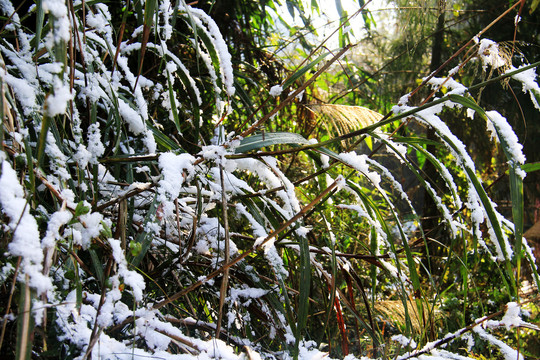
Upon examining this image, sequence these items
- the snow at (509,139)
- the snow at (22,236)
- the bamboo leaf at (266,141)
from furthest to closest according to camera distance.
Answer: the bamboo leaf at (266,141) < the snow at (509,139) < the snow at (22,236)

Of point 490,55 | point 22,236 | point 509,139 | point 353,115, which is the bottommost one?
point 22,236

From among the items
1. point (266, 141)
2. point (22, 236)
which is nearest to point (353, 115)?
point (266, 141)

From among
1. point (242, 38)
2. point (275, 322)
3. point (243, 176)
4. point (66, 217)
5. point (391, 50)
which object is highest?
point (391, 50)

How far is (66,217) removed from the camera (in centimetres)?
42

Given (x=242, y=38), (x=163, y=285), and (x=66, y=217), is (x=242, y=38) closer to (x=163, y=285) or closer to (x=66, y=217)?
(x=163, y=285)

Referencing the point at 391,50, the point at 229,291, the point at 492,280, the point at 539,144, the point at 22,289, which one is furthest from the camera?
the point at 391,50

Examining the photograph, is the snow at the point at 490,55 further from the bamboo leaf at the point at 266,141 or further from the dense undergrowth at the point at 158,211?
the bamboo leaf at the point at 266,141

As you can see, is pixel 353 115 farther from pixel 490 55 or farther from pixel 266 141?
pixel 266 141

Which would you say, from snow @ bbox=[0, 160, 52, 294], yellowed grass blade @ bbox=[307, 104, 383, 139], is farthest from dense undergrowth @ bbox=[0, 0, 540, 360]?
yellowed grass blade @ bbox=[307, 104, 383, 139]

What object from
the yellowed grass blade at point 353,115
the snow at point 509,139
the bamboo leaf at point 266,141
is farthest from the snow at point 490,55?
the yellowed grass blade at point 353,115

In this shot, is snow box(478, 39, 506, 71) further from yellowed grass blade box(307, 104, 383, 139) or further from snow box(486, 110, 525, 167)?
yellowed grass blade box(307, 104, 383, 139)

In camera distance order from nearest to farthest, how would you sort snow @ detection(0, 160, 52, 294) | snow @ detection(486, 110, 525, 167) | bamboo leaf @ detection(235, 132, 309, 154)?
snow @ detection(0, 160, 52, 294) < snow @ detection(486, 110, 525, 167) < bamboo leaf @ detection(235, 132, 309, 154)

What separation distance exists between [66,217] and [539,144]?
3.50m

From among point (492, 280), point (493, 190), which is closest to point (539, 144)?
point (493, 190)
